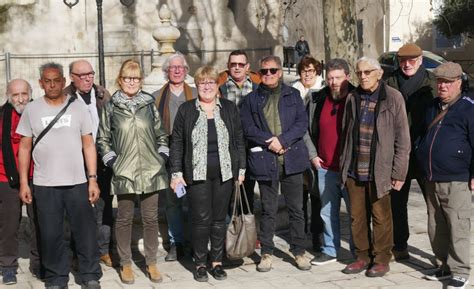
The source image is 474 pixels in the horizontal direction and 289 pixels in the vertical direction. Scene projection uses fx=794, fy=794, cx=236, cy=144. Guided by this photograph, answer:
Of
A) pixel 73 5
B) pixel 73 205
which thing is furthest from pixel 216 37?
pixel 73 205

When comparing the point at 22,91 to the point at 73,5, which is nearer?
the point at 22,91

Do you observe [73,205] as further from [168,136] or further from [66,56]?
[66,56]

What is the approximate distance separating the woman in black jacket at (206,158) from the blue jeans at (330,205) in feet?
2.75

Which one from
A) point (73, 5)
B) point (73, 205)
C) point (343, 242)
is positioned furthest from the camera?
point (73, 5)

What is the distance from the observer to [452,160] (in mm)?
6398

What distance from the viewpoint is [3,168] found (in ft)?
22.3

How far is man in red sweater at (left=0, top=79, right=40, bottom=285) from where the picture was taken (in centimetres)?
667

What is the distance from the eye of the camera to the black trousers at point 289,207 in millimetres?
7117

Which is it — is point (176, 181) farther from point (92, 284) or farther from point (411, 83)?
point (411, 83)

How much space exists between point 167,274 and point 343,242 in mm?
2009

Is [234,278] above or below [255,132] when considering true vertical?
below

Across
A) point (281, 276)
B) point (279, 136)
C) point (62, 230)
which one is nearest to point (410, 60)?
point (279, 136)

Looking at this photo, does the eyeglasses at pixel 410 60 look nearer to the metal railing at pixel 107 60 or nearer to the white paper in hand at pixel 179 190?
the white paper in hand at pixel 179 190

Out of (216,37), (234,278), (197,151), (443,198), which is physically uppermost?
(216,37)
